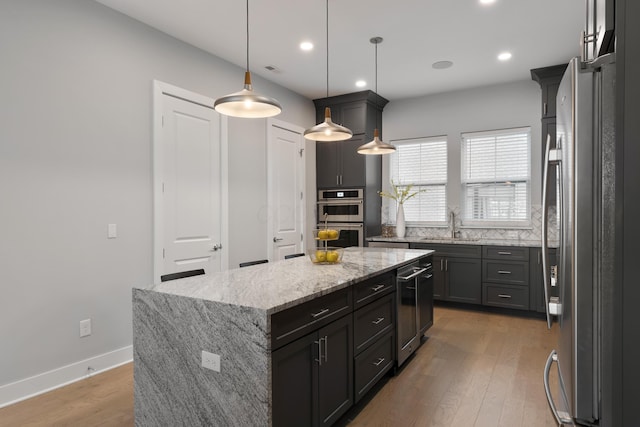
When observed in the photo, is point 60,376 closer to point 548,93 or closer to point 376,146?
point 376,146

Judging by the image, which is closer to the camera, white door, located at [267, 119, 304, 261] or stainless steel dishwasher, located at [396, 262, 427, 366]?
stainless steel dishwasher, located at [396, 262, 427, 366]

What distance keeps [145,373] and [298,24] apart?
325 centimetres

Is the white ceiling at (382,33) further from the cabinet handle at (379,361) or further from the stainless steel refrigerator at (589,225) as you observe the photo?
the cabinet handle at (379,361)

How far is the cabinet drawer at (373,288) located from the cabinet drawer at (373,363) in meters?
0.34

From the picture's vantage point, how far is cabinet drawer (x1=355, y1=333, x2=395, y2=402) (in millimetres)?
2512

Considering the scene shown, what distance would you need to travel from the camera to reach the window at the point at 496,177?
17.6 feet

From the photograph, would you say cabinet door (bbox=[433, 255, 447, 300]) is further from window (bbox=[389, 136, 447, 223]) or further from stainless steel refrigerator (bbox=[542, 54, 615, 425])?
stainless steel refrigerator (bbox=[542, 54, 615, 425])

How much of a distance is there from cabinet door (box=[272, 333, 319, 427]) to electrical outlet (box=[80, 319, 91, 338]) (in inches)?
87.5

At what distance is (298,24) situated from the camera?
3740mm

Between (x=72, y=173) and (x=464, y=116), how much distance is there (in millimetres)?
5064

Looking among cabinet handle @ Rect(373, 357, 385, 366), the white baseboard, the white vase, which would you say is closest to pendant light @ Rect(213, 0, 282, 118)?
cabinet handle @ Rect(373, 357, 385, 366)

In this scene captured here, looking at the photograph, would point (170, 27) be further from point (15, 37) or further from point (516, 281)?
point (516, 281)

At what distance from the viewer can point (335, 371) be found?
2.24 metres

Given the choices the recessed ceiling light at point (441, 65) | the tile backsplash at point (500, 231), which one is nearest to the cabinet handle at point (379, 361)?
the tile backsplash at point (500, 231)
